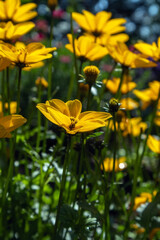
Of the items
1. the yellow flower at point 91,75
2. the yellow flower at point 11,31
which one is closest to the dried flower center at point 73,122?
the yellow flower at point 91,75

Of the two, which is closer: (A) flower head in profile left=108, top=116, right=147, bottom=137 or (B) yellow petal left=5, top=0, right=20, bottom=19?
(B) yellow petal left=5, top=0, right=20, bottom=19

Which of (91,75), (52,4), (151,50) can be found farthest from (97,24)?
(91,75)

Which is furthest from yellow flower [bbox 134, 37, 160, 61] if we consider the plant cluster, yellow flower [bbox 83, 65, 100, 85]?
yellow flower [bbox 83, 65, 100, 85]

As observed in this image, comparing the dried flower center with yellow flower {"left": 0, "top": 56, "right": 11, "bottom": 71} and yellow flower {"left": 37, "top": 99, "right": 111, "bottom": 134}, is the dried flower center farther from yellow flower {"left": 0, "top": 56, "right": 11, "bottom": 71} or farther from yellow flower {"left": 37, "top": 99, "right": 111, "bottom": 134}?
yellow flower {"left": 0, "top": 56, "right": 11, "bottom": 71}

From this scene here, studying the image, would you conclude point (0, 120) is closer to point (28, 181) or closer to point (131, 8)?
point (28, 181)

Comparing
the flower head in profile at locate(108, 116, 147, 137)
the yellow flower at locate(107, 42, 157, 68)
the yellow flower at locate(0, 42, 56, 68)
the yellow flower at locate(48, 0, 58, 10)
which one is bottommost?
the flower head in profile at locate(108, 116, 147, 137)

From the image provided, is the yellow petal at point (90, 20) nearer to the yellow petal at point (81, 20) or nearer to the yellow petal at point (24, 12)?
the yellow petal at point (81, 20)

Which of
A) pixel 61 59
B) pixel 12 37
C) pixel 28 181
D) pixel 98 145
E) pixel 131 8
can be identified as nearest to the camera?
pixel 98 145

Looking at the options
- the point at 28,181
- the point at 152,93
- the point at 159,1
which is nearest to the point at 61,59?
the point at 152,93
